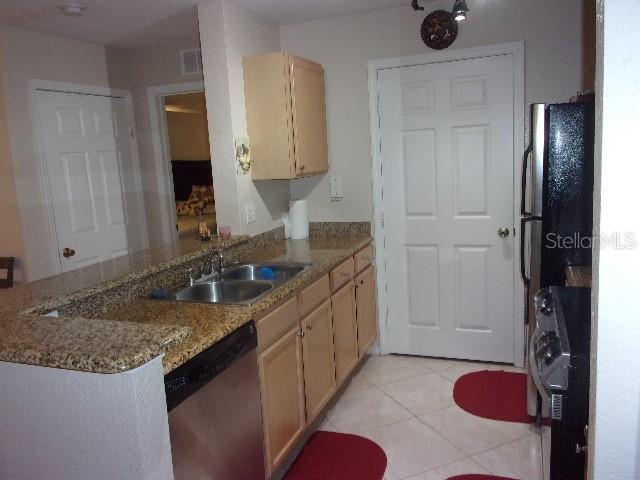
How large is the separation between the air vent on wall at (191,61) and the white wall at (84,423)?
117 inches

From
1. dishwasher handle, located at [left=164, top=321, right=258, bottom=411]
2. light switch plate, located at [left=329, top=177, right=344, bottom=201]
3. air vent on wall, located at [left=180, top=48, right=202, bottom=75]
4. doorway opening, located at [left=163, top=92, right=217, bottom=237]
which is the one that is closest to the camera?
dishwasher handle, located at [left=164, top=321, right=258, bottom=411]

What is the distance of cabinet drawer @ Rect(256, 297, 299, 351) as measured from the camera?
2076 millimetres

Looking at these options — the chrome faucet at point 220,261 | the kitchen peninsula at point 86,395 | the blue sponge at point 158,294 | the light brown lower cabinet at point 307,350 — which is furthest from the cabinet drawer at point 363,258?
the kitchen peninsula at point 86,395

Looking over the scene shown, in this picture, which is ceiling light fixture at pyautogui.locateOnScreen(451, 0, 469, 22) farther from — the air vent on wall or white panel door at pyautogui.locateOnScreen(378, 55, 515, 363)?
the air vent on wall

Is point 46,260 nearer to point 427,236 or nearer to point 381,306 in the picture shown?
point 381,306

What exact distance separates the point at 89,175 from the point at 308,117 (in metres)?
1.69

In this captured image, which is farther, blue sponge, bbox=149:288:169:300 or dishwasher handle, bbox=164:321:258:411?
blue sponge, bbox=149:288:169:300

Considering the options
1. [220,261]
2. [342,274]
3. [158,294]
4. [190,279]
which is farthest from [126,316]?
[342,274]

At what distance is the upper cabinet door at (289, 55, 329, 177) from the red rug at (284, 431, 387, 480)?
1542mm

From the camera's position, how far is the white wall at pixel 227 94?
2.90 metres

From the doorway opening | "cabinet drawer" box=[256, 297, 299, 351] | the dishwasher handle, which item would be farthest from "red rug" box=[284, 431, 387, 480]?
the doorway opening

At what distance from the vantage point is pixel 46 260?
339 cm

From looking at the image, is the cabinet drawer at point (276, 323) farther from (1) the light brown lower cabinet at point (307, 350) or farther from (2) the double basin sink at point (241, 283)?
(2) the double basin sink at point (241, 283)

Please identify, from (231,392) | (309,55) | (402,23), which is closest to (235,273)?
(231,392)
